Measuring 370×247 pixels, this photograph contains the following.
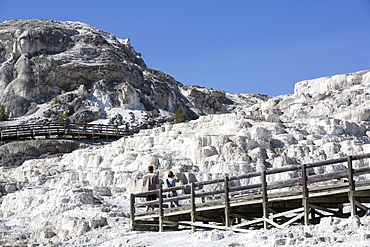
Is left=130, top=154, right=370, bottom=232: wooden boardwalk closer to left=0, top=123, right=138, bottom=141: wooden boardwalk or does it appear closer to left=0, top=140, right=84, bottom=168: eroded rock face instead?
left=0, top=140, right=84, bottom=168: eroded rock face

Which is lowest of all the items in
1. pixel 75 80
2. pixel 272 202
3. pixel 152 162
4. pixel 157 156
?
pixel 272 202

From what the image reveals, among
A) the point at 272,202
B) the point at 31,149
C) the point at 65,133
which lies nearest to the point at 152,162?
the point at 272,202

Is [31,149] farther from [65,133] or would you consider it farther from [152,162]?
[152,162]

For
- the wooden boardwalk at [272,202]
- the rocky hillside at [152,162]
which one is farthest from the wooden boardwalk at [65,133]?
the wooden boardwalk at [272,202]

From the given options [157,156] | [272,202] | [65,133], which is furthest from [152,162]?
[65,133]

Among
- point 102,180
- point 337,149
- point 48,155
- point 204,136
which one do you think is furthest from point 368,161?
point 48,155

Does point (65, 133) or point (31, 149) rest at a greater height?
point (65, 133)

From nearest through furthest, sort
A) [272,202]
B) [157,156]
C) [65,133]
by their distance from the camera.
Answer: [272,202]
[157,156]
[65,133]

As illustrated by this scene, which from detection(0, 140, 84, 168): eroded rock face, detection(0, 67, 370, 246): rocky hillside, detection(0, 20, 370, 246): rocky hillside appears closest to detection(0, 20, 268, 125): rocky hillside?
detection(0, 20, 370, 246): rocky hillside

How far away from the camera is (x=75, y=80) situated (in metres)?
52.8

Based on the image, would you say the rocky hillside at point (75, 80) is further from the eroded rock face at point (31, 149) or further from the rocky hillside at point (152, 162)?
the rocky hillside at point (152, 162)

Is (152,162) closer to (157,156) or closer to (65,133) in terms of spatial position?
(157,156)

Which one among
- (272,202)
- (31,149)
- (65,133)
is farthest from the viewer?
(65,133)

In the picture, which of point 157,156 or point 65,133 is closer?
point 157,156
